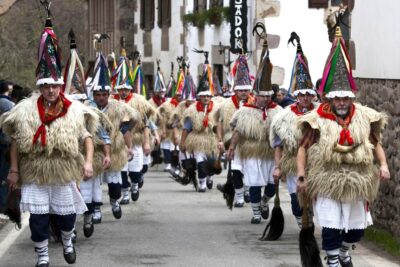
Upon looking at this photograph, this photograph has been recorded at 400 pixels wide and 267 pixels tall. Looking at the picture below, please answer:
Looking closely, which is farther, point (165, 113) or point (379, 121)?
point (165, 113)

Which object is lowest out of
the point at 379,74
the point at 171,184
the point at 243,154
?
the point at 171,184

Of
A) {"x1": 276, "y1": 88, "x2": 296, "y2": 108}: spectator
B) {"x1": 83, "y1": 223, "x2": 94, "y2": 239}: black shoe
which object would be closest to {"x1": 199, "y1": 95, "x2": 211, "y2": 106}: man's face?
{"x1": 276, "y1": 88, "x2": 296, "y2": 108}: spectator

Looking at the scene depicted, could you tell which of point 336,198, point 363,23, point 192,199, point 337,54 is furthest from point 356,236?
point 192,199

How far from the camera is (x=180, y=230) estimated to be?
579 inches

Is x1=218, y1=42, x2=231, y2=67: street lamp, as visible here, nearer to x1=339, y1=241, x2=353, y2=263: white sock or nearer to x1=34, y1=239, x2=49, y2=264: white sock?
x1=34, y1=239, x2=49, y2=264: white sock

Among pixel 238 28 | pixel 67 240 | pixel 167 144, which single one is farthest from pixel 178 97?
pixel 67 240

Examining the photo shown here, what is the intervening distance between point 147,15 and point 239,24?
15.8m

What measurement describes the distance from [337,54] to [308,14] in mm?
17612

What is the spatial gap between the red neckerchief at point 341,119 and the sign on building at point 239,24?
18220 mm

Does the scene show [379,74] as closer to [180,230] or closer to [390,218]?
[390,218]

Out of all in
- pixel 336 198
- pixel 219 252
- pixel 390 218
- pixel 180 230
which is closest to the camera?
pixel 336 198

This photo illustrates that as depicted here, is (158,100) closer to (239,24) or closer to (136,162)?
(239,24)

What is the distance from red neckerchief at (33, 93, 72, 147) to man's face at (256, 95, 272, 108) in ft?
13.6

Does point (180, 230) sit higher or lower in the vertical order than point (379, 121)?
lower
